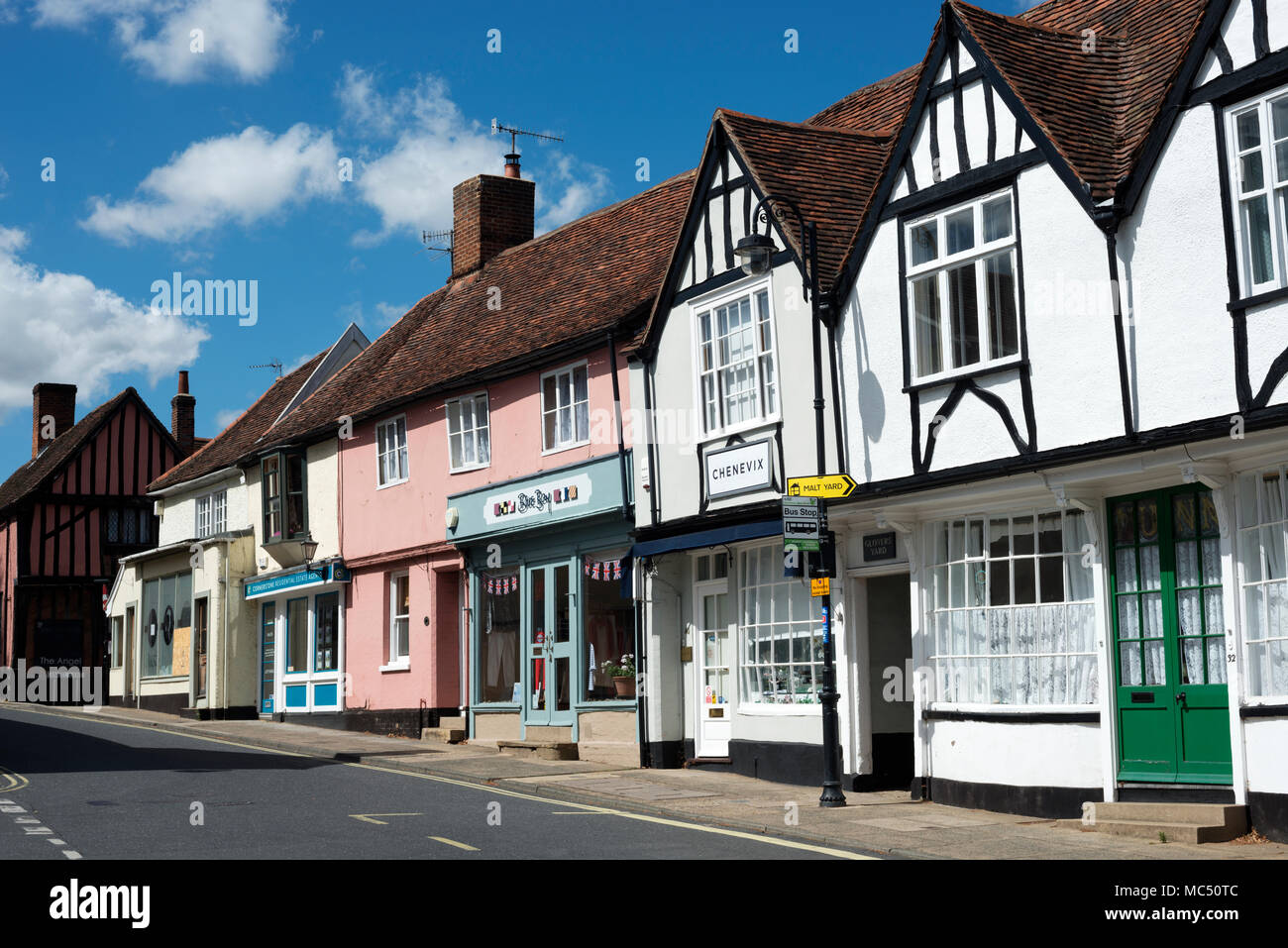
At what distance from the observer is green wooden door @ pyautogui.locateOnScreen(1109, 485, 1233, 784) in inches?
518

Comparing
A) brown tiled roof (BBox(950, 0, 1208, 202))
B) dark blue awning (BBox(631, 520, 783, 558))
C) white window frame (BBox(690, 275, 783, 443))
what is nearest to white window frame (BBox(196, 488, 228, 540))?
dark blue awning (BBox(631, 520, 783, 558))

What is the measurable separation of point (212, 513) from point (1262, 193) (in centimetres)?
2914

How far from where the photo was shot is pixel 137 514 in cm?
4994

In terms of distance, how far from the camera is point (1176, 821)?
1262 centimetres

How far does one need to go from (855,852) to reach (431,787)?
6.93 meters

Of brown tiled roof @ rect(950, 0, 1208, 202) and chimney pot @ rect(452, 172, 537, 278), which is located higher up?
chimney pot @ rect(452, 172, 537, 278)

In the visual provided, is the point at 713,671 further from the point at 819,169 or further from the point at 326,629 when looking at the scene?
the point at 326,629

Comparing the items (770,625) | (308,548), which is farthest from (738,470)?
(308,548)

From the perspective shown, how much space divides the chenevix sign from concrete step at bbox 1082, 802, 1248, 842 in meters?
6.35

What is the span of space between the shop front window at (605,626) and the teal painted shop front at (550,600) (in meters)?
0.02

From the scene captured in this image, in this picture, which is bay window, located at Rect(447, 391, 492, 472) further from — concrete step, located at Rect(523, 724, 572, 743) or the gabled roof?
the gabled roof

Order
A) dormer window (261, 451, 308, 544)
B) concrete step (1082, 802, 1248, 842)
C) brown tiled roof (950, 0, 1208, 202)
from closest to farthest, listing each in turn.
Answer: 1. concrete step (1082, 802, 1248, 842)
2. brown tiled roof (950, 0, 1208, 202)
3. dormer window (261, 451, 308, 544)
